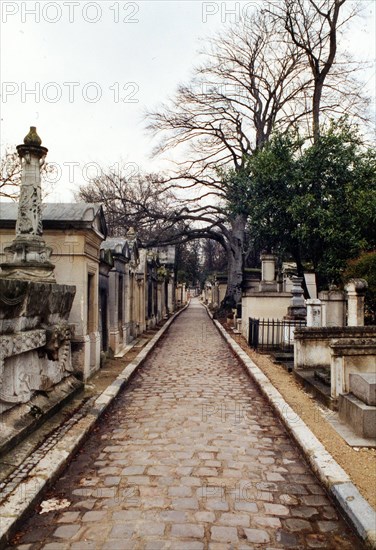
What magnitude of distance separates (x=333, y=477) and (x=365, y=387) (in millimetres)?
1383

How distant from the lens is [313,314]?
9.86 meters

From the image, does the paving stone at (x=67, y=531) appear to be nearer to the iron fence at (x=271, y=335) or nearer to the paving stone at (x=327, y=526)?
the paving stone at (x=327, y=526)

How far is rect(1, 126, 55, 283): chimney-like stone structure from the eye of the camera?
692 centimetres

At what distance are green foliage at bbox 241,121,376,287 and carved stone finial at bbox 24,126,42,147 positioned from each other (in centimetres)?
805

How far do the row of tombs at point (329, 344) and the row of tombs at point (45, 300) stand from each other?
3764 mm

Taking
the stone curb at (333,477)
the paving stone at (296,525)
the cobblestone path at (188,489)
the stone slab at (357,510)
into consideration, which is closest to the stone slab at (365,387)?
the stone curb at (333,477)

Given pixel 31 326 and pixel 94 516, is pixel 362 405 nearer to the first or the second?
pixel 94 516

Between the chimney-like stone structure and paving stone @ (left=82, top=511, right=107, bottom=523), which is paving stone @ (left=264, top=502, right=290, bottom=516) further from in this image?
the chimney-like stone structure

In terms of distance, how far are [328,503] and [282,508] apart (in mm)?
441

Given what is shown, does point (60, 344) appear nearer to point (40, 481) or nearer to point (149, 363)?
point (40, 481)

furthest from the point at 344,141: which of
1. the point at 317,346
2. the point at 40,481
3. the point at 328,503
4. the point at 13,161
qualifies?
the point at 13,161

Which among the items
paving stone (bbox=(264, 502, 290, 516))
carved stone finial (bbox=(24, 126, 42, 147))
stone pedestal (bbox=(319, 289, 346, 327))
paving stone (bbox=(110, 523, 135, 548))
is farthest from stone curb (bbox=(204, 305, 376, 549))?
carved stone finial (bbox=(24, 126, 42, 147))

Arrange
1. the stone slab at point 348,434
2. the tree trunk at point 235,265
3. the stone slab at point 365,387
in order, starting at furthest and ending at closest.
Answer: the tree trunk at point 235,265 < the stone slab at point 365,387 < the stone slab at point 348,434

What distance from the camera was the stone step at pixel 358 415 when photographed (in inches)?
195
